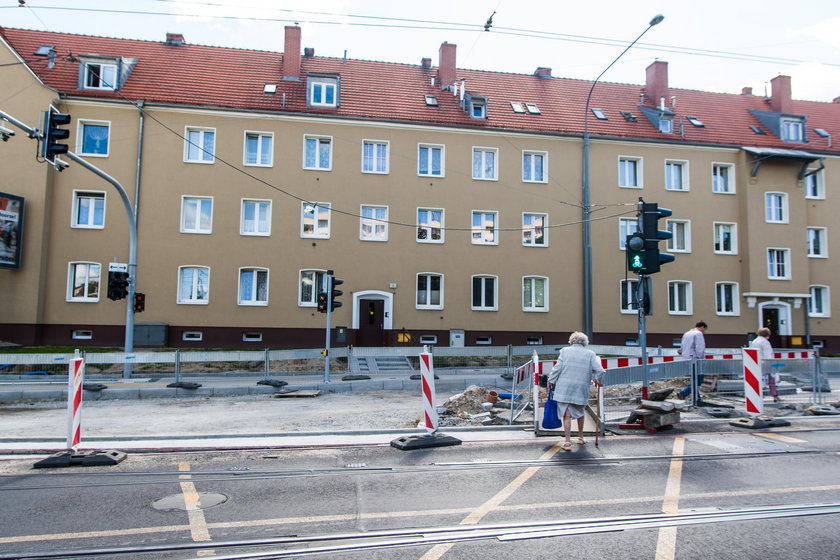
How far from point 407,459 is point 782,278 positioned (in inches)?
1089

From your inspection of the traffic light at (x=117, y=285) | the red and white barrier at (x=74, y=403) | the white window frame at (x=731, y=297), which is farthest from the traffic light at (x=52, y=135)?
the white window frame at (x=731, y=297)

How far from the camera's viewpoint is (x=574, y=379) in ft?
26.9

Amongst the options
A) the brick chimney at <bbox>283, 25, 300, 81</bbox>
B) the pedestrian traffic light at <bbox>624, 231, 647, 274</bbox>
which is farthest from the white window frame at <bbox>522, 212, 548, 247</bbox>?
the pedestrian traffic light at <bbox>624, 231, 647, 274</bbox>

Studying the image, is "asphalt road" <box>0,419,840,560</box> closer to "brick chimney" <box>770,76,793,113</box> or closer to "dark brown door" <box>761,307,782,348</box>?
"dark brown door" <box>761,307,782,348</box>

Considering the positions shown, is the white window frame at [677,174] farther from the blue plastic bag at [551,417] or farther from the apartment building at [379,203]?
the blue plastic bag at [551,417]

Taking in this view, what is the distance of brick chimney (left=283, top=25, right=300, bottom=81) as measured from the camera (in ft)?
92.4

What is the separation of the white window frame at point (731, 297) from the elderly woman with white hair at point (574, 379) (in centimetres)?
2333

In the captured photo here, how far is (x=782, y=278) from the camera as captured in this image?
28625 millimetres

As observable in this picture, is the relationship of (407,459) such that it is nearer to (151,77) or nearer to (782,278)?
(151,77)

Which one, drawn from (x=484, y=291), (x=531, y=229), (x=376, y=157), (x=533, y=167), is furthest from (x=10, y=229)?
(x=533, y=167)

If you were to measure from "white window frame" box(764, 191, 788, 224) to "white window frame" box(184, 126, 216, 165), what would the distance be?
26.4 meters

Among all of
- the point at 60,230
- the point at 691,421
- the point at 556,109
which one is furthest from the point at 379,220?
the point at 691,421

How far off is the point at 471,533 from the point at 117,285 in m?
15.5

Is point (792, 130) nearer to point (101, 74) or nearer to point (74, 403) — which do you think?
point (101, 74)
